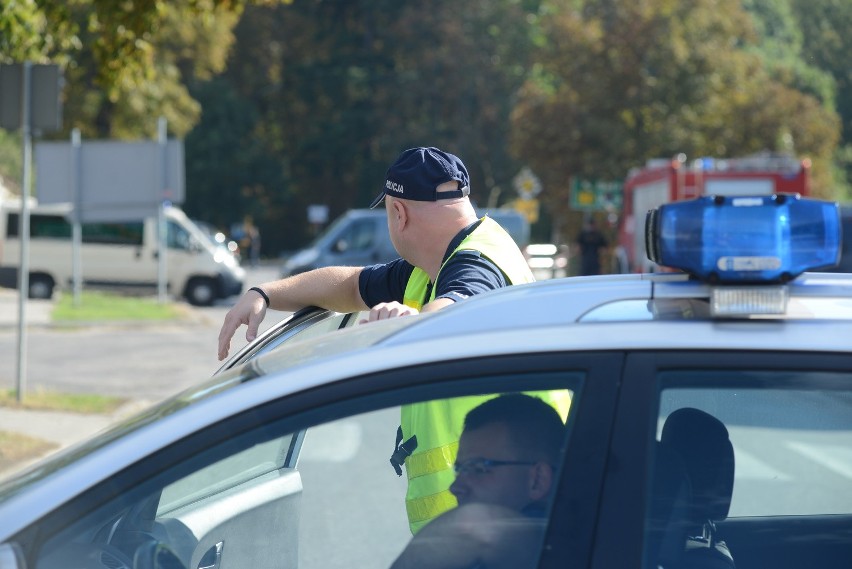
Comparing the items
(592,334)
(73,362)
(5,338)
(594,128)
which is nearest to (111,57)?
(73,362)

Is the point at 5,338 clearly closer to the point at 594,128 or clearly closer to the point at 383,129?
the point at 594,128

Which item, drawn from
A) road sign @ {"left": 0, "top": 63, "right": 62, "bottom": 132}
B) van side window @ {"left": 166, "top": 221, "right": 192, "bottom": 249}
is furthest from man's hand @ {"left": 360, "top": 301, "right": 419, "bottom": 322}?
van side window @ {"left": 166, "top": 221, "right": 192, "bottom": 249}

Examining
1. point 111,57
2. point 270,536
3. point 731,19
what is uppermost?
point 731,19

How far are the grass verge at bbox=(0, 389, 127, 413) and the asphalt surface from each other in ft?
0.43

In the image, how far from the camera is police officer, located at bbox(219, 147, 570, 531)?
8.70 ft

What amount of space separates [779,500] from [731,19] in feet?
116

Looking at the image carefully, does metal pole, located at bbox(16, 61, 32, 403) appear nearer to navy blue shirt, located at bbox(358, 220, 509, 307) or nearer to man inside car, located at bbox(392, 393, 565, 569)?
navy blue shirt, located at bbox(358, 220, 509, 307)

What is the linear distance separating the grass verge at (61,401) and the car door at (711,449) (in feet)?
31.7

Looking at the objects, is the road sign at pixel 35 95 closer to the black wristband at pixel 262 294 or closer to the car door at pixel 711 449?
the black wristband at pixel 262 294

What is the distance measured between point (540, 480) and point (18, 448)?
7587 mm

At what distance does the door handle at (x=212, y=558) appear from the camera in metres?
2.58

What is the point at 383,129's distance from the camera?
219 feet

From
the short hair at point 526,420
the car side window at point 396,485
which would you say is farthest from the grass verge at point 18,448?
the short hair at point 526,420

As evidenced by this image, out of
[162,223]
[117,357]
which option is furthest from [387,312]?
[162,223]
